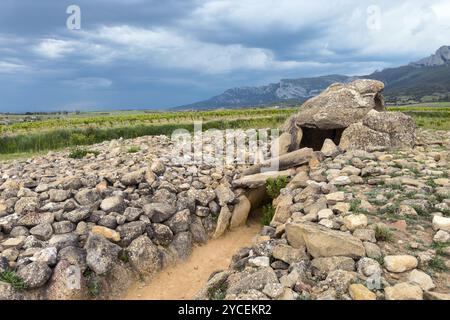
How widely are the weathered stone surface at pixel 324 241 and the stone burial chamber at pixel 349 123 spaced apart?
724cm

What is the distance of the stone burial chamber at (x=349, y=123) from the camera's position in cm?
1380

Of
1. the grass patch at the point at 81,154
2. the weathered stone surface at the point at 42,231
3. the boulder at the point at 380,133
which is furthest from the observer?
the grass patch at the point at 81,154

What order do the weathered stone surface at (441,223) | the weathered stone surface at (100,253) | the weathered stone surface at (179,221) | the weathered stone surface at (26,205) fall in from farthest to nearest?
the weathered stone surface at (179,221)
the weathered stone surface at (26,205)
the weathered stone surface at (100,253)
the weathered stone surface at (441,223)

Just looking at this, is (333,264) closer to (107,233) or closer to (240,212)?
(107,233)

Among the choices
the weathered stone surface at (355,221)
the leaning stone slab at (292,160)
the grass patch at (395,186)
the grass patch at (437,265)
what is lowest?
the grass patch at (437,265)

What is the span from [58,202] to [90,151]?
643 cm

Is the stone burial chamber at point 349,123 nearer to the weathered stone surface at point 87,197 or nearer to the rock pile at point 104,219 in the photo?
the rock pile at point 104,219

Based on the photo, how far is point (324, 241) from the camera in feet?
21.1

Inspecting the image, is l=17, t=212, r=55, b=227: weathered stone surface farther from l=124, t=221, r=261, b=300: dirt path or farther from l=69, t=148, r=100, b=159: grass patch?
l=69, t=148, r=100, b=159: grass patch

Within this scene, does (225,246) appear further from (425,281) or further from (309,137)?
(309,137)

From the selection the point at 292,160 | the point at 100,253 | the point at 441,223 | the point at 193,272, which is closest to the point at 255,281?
the point at 441,223

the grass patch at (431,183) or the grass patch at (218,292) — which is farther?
the grass patch at (431,183)

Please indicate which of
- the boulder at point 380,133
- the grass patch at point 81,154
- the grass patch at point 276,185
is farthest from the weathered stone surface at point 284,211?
the grass patch at point 81,154

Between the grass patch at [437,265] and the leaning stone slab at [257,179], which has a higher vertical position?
the leaning stone slab at [257,179]
